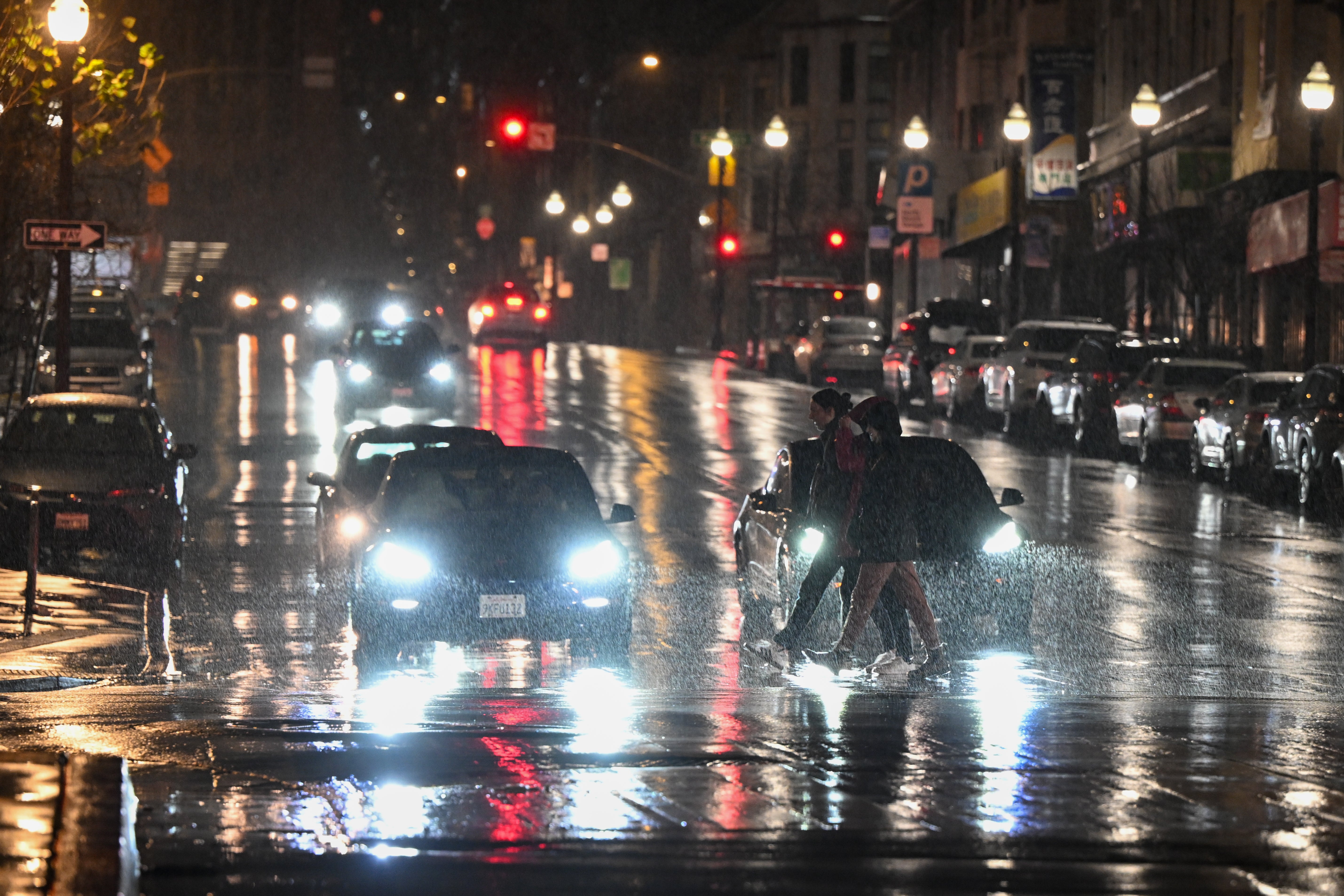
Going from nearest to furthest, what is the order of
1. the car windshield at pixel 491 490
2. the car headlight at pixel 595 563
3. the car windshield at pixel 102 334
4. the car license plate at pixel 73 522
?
the car headlight at pixel 595 563, the car windshield at pixel 491 490, the car license plate at pixel 73 522, the car windshield at pixel 102 334

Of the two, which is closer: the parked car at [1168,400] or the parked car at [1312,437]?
the parked car at [1312,437]

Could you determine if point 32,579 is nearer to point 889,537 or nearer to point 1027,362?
point 889,537

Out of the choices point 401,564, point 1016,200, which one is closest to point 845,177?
point 1016,200

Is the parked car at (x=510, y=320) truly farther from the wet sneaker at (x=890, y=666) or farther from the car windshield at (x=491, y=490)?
the wet sneaker at (x=890, y=666)

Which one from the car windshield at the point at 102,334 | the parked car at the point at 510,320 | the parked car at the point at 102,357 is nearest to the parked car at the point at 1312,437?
the parked car at the point at 102,357

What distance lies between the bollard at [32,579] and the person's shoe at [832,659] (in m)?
5.02

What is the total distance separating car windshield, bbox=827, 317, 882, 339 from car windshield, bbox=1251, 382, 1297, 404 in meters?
21.3

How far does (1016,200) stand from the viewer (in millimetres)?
42969

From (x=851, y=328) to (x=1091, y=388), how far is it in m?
16.1

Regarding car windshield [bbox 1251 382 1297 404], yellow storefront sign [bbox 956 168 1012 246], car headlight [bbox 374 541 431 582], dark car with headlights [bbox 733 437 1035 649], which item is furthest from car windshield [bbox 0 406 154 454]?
yellow storefront sign [bbox 956 168 1012 246]

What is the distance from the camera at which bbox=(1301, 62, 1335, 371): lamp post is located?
29328 millimetres

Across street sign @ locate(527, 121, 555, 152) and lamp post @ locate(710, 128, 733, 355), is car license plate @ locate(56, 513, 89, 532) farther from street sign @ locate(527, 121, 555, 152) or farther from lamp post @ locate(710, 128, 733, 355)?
lamp post @ locate(710, 128, 733, 355)

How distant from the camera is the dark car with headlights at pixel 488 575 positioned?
40.3 feet

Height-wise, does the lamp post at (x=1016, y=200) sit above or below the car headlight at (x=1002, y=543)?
above
